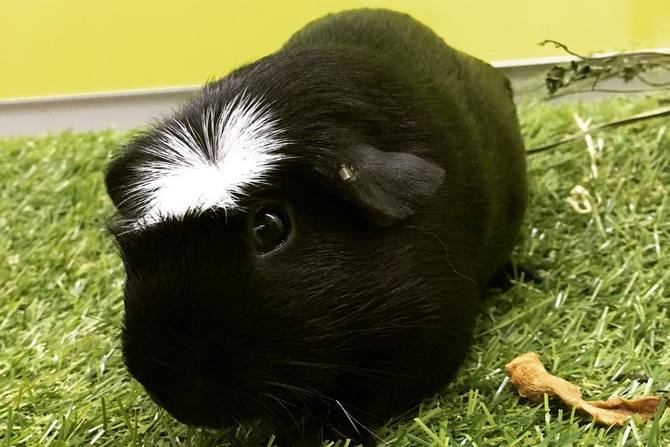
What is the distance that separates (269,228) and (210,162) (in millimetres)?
124

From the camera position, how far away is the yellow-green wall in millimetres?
2668

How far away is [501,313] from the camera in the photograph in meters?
1.55

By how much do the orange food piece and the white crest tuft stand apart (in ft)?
1.88

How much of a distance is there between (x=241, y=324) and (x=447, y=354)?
16.1 inches

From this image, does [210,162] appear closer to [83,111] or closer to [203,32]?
[203,32]

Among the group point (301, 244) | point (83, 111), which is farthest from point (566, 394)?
point (83, 111)

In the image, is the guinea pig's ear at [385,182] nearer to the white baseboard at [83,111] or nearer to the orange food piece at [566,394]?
the orange food piece at [566,394]

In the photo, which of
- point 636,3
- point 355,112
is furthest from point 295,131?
point 636,3

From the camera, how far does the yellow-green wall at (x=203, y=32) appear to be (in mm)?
2668

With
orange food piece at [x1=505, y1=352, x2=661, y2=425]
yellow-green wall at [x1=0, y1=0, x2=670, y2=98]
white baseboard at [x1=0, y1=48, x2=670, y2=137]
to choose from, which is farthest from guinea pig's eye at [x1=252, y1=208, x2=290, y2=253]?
white baseboard at [x1=0, y1=48, x2=670, y2=137]

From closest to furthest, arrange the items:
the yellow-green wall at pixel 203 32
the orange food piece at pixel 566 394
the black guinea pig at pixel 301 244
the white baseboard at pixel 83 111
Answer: the black guinea pig at pixel 301 244, the orange food piece at pixel 566 394, the yellow-green wall at pixel 203 32, the white baseboard at pixel 83 111

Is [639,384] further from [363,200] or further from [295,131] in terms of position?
[295,131]

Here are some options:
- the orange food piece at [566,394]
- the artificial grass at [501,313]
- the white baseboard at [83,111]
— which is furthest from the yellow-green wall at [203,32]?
the orange food piece at [566,394]

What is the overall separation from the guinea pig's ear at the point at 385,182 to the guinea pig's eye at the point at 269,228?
0.32ft
